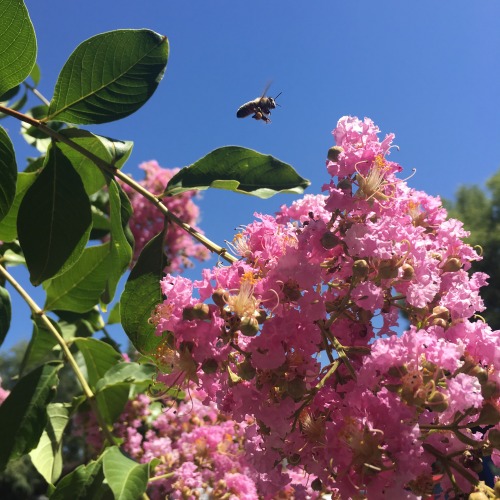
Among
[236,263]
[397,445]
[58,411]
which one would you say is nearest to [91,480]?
[58,411]

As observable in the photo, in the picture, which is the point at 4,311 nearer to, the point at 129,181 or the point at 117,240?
the point at 117,240

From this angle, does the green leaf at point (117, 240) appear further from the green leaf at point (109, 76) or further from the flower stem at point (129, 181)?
the green leaf at point (109, 76)

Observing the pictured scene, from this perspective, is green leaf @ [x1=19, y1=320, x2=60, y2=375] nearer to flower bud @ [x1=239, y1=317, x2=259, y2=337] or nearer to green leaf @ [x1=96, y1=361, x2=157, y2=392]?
green leaf @ [x1=96, y1=361, x2=157, y2=392]

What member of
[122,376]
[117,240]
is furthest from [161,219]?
[117,240]

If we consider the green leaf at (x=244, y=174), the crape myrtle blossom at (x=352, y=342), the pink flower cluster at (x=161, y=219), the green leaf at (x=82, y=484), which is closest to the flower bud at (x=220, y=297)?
the crape myrtle blossom at (x=352, y=342)

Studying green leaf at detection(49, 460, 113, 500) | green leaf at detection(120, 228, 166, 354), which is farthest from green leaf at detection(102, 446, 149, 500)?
green leaf at detection(120, 228, 166, 354)

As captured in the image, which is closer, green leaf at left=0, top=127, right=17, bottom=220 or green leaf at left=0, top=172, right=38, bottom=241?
green leaf at left=0, top=127, right=17, bottom=220
